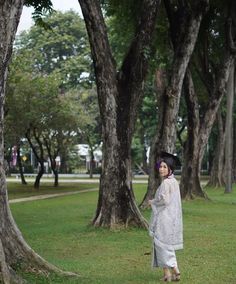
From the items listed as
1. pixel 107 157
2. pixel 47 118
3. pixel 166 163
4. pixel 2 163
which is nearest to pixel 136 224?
pixel 107 157

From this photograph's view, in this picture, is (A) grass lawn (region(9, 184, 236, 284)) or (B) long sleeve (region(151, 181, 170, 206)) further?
(A) grass lawn (region(9, 184, 236, 284))

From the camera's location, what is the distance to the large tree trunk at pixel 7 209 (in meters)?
7.14

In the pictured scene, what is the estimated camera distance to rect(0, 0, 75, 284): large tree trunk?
281 inches

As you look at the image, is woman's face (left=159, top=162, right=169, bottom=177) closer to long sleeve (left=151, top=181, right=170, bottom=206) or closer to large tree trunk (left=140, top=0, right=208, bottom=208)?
long sleeve (left=151, top=181, right=170, bottom=206)

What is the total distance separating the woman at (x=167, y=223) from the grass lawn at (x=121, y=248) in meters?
0.39

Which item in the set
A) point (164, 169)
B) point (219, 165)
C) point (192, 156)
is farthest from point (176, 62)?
point (219, 165)

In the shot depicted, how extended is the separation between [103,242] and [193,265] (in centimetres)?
303

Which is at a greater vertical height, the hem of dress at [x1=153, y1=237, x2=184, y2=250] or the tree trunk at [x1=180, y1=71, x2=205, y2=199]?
the tree trunk at [x1=180, y1=71, x2=205, y2=199]

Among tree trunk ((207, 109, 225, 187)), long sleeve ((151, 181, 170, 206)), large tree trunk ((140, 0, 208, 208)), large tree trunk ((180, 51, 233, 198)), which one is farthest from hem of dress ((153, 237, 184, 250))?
tree trunk ((207, 109, 225, 187))

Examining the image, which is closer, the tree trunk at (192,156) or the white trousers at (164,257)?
the white trousers at (164,257)

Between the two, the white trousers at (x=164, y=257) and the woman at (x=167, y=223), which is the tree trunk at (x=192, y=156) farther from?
the white trousers at (x=164, y=257)

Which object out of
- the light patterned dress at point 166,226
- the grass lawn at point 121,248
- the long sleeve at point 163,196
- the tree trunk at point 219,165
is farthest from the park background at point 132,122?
the long sleeve at point 163,196

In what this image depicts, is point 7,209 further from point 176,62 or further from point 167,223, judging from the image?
point 176,62

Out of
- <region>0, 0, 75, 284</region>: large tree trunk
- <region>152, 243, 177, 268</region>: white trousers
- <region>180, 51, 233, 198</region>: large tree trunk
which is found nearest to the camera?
<region>0, 0, 75, 284</region>: large tree trunk
